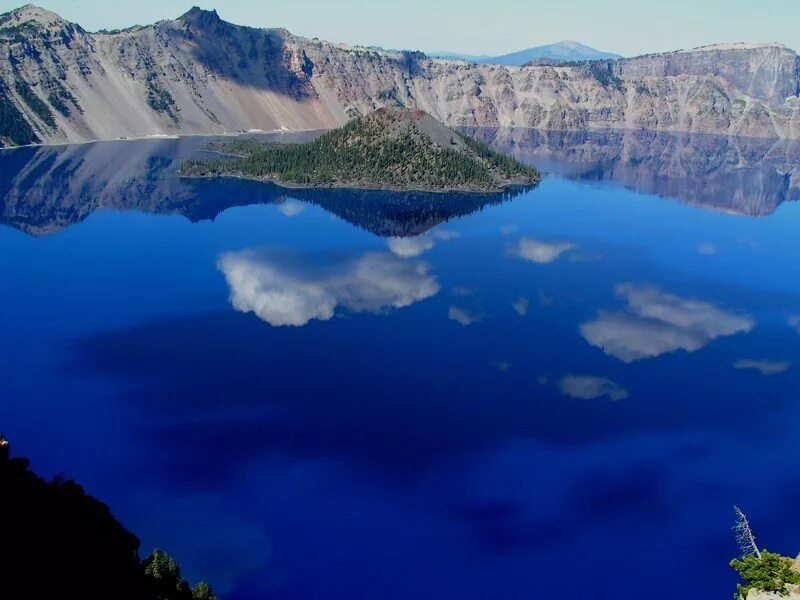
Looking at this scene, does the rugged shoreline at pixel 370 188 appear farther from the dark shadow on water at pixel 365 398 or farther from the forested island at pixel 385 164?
the dark shadow on water at pixel 365 398

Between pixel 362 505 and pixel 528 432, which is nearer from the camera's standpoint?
pixel 362 505

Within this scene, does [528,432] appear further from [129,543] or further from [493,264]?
[493,264]

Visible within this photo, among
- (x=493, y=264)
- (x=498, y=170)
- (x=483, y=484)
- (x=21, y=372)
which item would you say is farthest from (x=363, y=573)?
Answer: (x=498, y=170)

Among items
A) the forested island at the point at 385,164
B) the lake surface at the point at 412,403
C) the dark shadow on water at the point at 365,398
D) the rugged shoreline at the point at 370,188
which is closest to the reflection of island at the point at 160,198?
the rugged shoreline at the point at 370,188

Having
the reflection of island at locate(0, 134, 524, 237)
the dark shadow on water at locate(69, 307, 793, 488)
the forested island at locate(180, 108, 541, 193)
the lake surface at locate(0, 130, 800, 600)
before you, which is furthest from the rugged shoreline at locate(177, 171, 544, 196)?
the dark shadow on water at locate(69, 307, 793, 488)

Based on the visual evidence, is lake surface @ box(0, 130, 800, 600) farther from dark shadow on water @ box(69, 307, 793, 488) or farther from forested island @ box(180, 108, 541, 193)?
forested island @ box(180, 108, 541, 193)

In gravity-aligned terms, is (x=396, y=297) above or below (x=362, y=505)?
above
